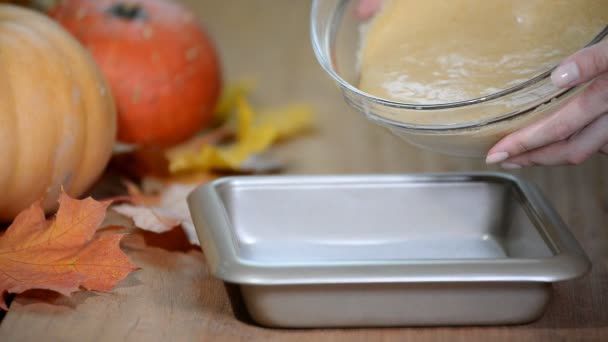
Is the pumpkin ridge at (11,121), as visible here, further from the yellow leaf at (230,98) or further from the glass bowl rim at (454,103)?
the yellow leaf at (230,98)

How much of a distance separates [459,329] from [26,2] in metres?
1.13

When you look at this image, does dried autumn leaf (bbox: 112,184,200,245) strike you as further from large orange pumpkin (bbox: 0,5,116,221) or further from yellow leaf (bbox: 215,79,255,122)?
yellow leaf (bbox: 215,79,255,122)

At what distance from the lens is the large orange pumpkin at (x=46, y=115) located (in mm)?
1093

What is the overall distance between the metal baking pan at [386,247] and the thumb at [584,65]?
18cm

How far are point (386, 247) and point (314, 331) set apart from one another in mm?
212

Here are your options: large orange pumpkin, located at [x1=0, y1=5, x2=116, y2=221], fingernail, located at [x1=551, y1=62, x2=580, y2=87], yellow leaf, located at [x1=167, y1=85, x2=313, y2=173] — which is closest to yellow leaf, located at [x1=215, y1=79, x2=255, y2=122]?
yellow leaf, located at [x1=167, y1=85, x2=313, y2=173]

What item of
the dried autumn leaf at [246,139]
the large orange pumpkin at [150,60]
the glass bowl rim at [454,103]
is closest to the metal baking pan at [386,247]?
the glass bowl rim at [454,103]

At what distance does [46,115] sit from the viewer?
1.12 m

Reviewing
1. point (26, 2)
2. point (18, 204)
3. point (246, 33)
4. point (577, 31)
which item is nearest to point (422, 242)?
point (577, 31)

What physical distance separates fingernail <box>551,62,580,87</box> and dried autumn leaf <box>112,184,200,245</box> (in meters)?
Result: 0.50

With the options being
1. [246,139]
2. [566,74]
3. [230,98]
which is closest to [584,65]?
[566,74]

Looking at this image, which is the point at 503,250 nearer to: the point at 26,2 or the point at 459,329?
the point at 459,329

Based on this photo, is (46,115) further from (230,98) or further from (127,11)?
(230,98)

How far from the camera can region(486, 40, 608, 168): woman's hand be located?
84cm
